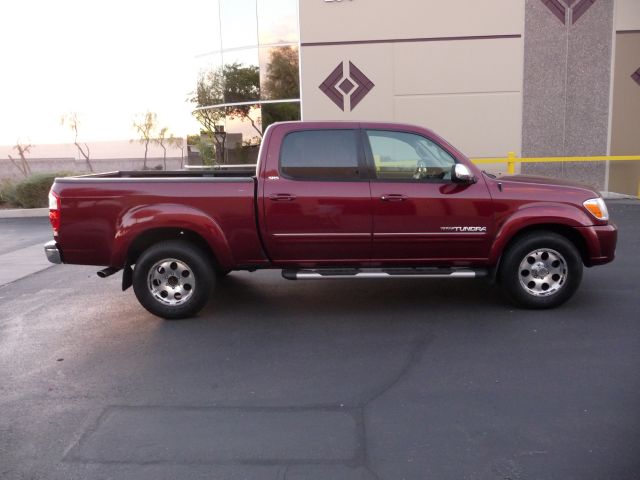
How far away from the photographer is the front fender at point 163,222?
6.09 meters

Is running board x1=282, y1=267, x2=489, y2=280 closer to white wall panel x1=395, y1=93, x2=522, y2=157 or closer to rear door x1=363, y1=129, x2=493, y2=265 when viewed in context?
rear door x1=363, y1=129, x2=493, y2=265

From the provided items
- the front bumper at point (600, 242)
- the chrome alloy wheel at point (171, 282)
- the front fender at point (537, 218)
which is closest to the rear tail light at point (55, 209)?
the chrome alloy wheel at point (171, 282)

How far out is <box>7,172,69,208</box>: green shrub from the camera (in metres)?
16.6

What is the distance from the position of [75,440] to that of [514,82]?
14.3 meters

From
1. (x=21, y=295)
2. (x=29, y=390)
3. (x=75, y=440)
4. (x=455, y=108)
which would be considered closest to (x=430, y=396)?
(x=75, y=440)

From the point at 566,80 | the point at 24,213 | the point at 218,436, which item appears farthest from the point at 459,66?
the point at 218,436

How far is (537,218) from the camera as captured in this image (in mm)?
6152

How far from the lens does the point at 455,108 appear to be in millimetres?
15727

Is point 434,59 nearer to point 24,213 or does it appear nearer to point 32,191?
point 32,191

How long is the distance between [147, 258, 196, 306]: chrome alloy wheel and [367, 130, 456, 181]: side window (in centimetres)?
218

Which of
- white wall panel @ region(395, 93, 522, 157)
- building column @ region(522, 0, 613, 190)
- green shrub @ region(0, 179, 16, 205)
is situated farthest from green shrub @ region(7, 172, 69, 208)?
building column @ region(522, 0, 613, 190)

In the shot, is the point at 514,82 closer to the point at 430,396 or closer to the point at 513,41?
the point at 513,41

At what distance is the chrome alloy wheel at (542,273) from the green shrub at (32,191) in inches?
545

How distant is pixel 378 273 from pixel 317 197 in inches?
38.5
